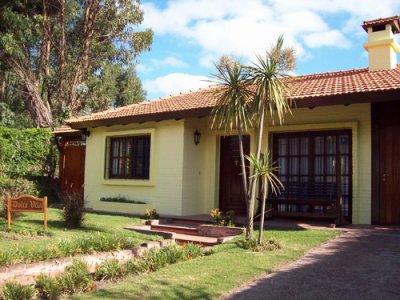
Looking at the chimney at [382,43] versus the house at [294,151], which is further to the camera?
the chimney at [382,43]

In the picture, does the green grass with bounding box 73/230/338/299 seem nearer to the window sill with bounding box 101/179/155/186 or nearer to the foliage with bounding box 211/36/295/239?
the foliage with bounding box 211/36/295/239

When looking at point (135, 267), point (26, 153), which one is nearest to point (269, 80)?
point (135, 267)

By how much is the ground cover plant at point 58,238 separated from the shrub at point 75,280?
0.99 m

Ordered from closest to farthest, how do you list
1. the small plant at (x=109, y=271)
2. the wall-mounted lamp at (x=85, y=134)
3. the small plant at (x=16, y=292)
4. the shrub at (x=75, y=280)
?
the small plant at (x=16, y=292) < the shrub at (x=75, y=280) < the small plant at (x=109, y=271) < the wall-mounted lamp at (x=85, y=134)

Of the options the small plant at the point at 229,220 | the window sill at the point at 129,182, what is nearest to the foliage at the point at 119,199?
the window sill at the point at 129,182

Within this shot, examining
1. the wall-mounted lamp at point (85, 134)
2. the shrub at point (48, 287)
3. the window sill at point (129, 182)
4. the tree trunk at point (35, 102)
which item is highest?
the tree trunk at point (35, 102)

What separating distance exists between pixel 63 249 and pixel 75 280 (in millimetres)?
1580

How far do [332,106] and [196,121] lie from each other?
12.6ft

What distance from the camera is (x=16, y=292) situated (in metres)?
5.14

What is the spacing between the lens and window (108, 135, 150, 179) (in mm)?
13500

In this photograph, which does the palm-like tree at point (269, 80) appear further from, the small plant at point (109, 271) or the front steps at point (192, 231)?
the small plant at point (109, 271)

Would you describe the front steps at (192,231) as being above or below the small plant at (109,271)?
above

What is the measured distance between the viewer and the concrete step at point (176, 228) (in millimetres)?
10320

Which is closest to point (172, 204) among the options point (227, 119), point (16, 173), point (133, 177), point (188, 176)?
point (188, 176)
